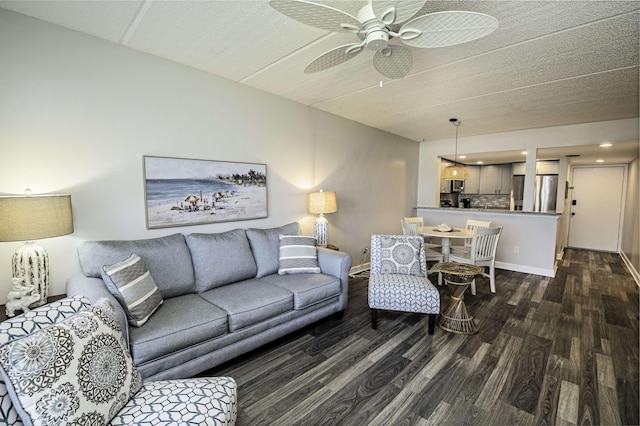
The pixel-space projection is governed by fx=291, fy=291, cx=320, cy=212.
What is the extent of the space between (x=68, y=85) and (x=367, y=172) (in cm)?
377

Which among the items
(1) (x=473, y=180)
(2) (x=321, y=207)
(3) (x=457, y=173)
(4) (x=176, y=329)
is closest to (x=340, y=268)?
(2) (x=321, y=207)

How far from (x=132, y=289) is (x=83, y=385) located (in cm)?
92

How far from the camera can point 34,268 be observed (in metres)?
1.88

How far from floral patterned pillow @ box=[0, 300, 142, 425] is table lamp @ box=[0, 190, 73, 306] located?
0.84 meters

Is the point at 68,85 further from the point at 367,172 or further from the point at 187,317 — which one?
the point at 367,172

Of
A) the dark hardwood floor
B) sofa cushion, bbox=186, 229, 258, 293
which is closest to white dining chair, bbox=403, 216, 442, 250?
the dark hardwood floor

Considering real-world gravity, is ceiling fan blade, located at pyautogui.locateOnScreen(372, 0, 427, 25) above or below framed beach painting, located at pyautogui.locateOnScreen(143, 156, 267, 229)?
above

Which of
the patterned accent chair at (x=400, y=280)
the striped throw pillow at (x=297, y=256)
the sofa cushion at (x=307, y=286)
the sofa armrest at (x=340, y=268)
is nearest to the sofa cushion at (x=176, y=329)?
the sofa cushion at (x=307, y=286)

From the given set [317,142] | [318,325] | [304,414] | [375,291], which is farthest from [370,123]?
[304,414]

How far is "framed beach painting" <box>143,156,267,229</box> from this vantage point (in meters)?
2.58

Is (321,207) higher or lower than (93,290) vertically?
higher

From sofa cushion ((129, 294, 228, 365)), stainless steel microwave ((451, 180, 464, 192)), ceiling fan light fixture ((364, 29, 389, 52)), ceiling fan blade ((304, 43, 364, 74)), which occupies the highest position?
ceiling fan blade ((304, 43, 364, 74))

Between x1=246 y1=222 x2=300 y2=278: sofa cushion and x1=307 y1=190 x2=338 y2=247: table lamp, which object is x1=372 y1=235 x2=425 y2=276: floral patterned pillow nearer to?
x1=307 y1=190 x2=338 y2=247: table lamp

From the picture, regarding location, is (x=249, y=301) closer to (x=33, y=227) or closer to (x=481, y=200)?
(x=33, y=227)
